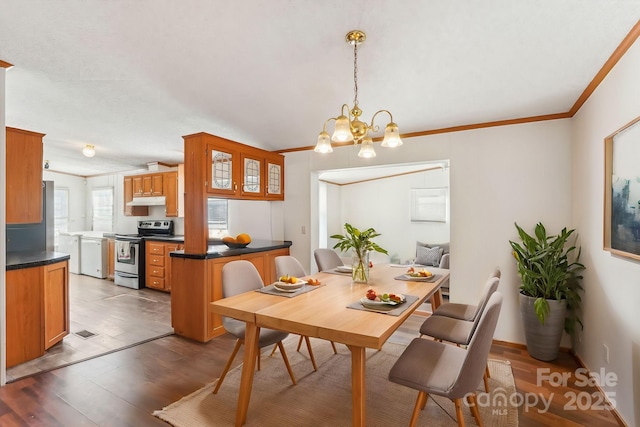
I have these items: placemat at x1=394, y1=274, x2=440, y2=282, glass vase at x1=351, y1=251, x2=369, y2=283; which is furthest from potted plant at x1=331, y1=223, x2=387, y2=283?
placemat at x1=394, y1=274, x2=440, y2=282

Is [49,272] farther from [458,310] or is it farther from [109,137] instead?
[458,310]

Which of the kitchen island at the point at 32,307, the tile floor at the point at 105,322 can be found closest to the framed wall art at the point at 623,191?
the tile floor at the point at 105,322

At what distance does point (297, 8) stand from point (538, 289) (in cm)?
297

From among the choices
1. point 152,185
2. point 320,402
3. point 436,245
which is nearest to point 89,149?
point 152,185

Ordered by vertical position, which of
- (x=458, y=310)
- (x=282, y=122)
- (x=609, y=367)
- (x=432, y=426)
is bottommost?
(x=432, y=426)

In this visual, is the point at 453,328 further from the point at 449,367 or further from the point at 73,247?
the point at 73,247

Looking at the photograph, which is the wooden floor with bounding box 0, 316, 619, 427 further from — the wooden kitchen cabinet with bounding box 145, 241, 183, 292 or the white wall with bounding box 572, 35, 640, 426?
the wooden kitchen cabinet with bounding box 145, 241, 183, 292

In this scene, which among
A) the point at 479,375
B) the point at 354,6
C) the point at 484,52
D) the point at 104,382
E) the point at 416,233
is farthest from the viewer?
the point at 416,233

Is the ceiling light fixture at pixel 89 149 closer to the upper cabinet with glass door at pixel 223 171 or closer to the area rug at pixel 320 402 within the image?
the upper cabinet with glass door at pixel 223 171

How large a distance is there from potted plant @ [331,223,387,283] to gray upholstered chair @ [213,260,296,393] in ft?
2.38

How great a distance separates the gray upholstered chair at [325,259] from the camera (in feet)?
11.1

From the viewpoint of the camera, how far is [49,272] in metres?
2.99

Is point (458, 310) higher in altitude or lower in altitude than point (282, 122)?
lower

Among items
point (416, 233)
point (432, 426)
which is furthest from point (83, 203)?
point (432, 426)
